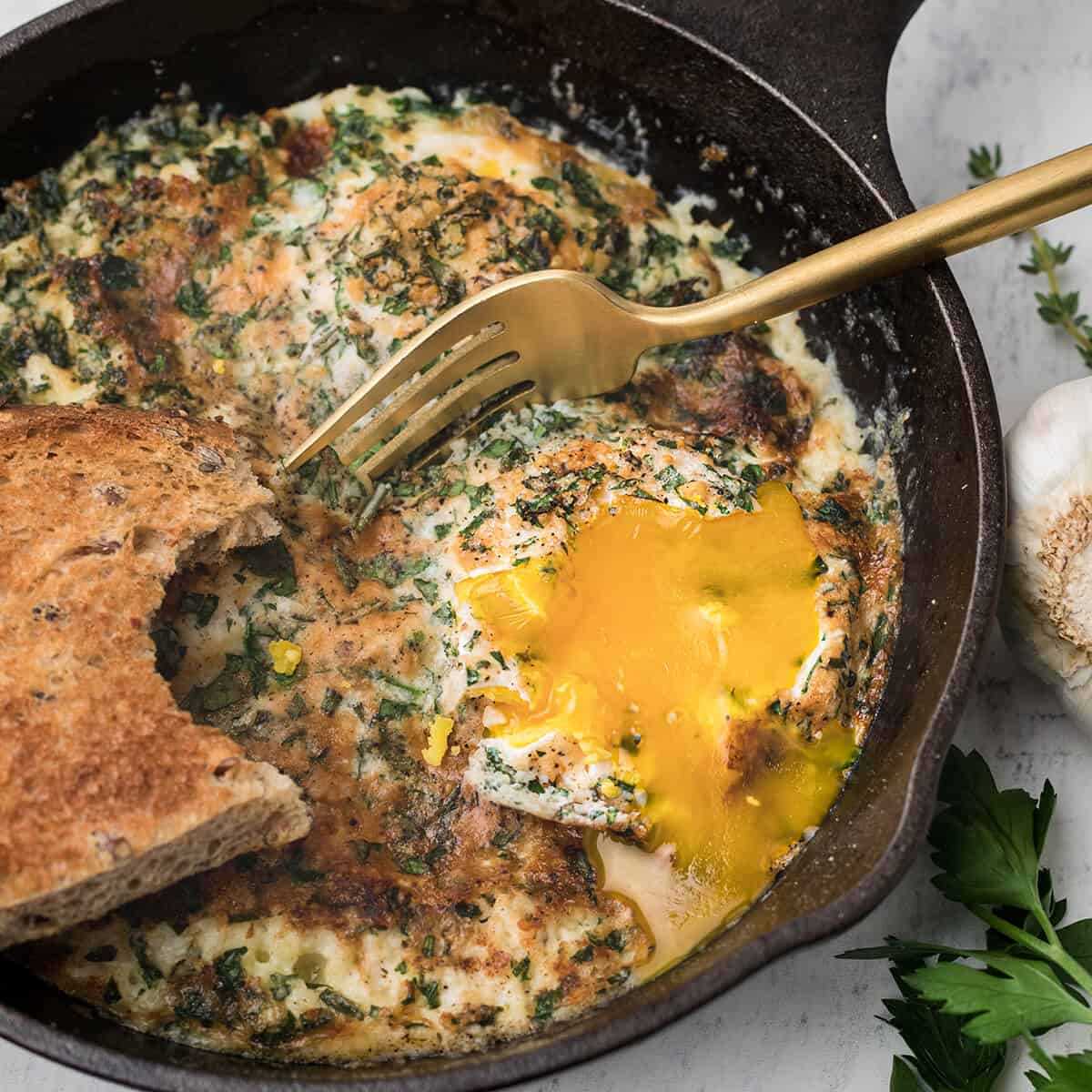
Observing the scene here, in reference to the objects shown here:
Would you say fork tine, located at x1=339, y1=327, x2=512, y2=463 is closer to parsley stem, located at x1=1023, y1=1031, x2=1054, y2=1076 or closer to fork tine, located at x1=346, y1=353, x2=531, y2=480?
fork tine, located at x1=346, y1=353, x2=531, y2=480

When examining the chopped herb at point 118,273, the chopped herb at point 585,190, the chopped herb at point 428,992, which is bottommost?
the chopped herb at point 428,992

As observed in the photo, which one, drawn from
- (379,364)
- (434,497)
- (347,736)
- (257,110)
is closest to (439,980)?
(347,736)

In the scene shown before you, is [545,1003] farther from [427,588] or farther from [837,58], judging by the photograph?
[837,58]

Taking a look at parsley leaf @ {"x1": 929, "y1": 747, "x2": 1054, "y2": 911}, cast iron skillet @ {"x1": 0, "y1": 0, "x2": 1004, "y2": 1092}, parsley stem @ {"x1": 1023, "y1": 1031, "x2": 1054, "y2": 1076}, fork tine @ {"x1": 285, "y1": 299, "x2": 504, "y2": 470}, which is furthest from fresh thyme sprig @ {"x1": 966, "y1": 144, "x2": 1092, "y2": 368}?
parsley stem @ {"x1": 1023, "y1": 1031, "x2": 1054, "y2": 1076}

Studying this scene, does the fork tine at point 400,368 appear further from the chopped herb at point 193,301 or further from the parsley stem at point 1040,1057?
the parsley stem at point 1040,1057

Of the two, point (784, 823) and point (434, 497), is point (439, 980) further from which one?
point (434, 497)

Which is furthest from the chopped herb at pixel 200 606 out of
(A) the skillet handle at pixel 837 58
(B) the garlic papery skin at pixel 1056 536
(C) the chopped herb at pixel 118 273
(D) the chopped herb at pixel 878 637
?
(B) the garlic papery skin at pixel 1056 536
